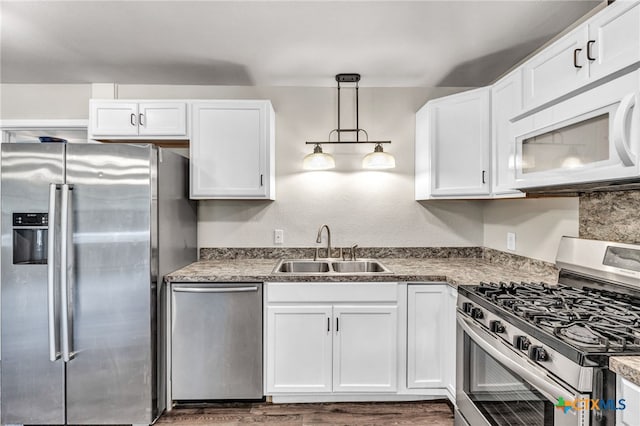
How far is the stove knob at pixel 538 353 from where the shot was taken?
3.75 ft

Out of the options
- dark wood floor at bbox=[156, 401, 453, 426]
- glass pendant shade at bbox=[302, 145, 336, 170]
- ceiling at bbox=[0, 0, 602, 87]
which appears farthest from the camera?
glass pendant shade at bbox=[302, 145, 336, 170]

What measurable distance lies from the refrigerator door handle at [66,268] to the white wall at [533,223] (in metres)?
2.82

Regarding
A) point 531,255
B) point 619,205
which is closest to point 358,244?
point 531,255

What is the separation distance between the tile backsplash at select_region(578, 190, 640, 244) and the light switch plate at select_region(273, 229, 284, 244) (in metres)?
2.01

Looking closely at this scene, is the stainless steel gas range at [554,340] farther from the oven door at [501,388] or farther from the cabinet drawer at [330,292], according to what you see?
the cabinet drawer at [330,292]

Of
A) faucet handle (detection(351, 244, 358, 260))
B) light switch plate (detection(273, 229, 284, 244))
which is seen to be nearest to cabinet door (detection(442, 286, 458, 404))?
faucet handle (detection(351, 244, 358, 260))

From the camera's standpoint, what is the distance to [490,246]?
2814mm

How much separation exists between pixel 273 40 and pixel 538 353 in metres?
2.11

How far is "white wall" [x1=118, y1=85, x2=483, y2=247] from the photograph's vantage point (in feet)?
9.50

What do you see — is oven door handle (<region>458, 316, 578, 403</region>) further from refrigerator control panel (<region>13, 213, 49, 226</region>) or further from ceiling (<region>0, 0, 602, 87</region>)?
refrigerator control panel (<region>13, 213, 49, 226</region>)

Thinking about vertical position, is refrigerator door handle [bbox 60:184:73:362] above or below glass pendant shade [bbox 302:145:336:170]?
below

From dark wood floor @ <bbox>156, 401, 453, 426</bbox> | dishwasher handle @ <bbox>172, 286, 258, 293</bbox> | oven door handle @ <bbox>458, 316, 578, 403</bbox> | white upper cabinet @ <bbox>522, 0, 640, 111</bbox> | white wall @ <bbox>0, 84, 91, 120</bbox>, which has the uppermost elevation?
white wall @ <bbox>0, 84, 91, 120</bbox>

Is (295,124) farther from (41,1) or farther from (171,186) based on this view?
(41,1)

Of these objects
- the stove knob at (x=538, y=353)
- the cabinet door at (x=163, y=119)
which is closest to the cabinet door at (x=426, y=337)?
the stove knob at (x=538, y=353)
